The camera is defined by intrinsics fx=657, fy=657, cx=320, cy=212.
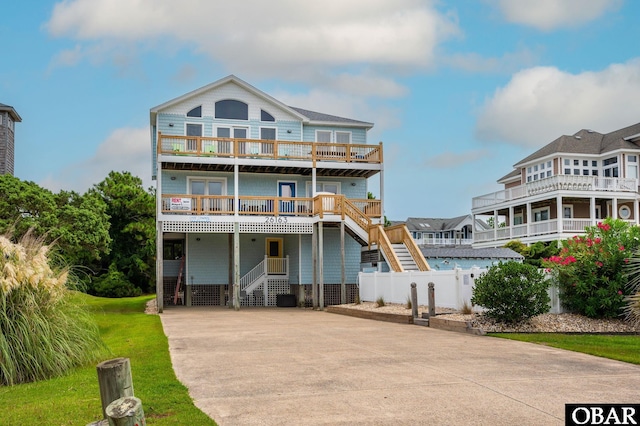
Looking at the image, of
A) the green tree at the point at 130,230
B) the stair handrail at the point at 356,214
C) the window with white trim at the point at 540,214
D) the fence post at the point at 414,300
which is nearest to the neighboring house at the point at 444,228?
the window with white trim at the point at 540,214

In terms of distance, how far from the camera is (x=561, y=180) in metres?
41.1

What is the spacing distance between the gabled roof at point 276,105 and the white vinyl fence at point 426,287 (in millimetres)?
9415

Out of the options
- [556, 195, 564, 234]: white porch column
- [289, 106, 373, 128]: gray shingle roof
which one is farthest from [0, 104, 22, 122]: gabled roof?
[556, 195, 564, 234]: white porch column

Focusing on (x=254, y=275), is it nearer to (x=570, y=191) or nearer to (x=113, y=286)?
(x=113, y=286)

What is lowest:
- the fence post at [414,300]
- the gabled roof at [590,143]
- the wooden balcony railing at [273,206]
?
the fence post at [414,300]

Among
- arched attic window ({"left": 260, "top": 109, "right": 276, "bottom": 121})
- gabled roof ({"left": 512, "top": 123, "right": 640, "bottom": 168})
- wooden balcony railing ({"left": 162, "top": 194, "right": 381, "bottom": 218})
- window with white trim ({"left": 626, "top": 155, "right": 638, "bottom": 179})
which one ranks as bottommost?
wooden balcony railing ({"left": 162, "top": 194, "right": 381, "bottom": 218})

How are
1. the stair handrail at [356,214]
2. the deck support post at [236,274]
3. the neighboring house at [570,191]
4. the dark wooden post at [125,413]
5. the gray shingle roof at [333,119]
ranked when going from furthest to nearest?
the neighboring house at [570,191] < the gray shingle roof at [333,119] < the stair handrail at [356,214] < the deck support post at [236,274] < the dark wooden post at [125,413]

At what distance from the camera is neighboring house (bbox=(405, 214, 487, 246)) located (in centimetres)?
8081

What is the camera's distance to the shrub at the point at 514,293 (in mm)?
15578

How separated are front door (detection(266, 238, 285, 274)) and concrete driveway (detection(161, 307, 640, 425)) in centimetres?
1629

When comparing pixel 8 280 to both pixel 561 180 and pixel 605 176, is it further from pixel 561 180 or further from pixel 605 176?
pixel 605 176

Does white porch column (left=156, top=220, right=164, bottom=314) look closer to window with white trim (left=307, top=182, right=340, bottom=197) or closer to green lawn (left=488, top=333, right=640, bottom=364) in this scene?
window with white trim (left=307, top=182, right=340, bottom=197)

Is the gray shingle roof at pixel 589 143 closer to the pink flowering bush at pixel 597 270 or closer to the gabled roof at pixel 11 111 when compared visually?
the pink flowering bush at pixel 597 270

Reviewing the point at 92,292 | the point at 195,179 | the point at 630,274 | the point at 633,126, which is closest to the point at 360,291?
the point at 195,179
